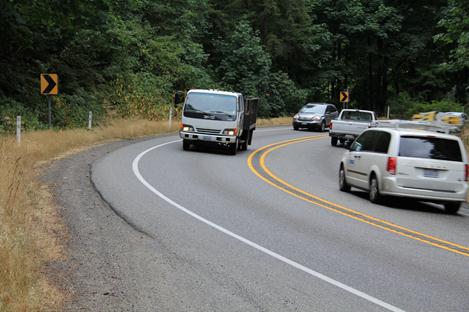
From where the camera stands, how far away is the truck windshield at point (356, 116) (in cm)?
3164

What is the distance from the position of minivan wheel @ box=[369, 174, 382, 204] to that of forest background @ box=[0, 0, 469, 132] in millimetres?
9534

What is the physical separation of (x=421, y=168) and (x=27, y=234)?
8.67 metres

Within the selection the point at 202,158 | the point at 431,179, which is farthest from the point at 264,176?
the point at 431,179

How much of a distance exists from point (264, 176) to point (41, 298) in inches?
492

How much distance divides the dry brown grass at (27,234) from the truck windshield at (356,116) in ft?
54.5

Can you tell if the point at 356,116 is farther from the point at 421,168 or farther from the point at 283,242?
the point at 283,242

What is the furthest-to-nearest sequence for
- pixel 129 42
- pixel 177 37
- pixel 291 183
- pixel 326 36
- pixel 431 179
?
pixel 326 36 → pixel 177 37 → pixel 129 42 → pixel 291 183 → pixel 431 179

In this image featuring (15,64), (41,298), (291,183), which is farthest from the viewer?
(15,64)

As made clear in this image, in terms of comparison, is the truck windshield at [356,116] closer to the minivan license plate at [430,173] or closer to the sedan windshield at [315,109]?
the sedan windshield at [315,109]

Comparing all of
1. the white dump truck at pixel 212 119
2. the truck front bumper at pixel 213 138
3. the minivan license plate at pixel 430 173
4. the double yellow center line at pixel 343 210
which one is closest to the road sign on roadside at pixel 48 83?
the white dump truck at pixel 212 119

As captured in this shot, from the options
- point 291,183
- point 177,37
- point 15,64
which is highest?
point 177,37

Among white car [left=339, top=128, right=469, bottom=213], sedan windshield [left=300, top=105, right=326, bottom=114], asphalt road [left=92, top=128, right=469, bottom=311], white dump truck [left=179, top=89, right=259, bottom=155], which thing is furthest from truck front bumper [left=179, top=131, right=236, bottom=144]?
sedan windshield [left=300, top=105, right=326, bottom=114]

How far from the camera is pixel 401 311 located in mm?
6363

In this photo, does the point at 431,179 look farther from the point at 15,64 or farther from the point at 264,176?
the point at 15,64
